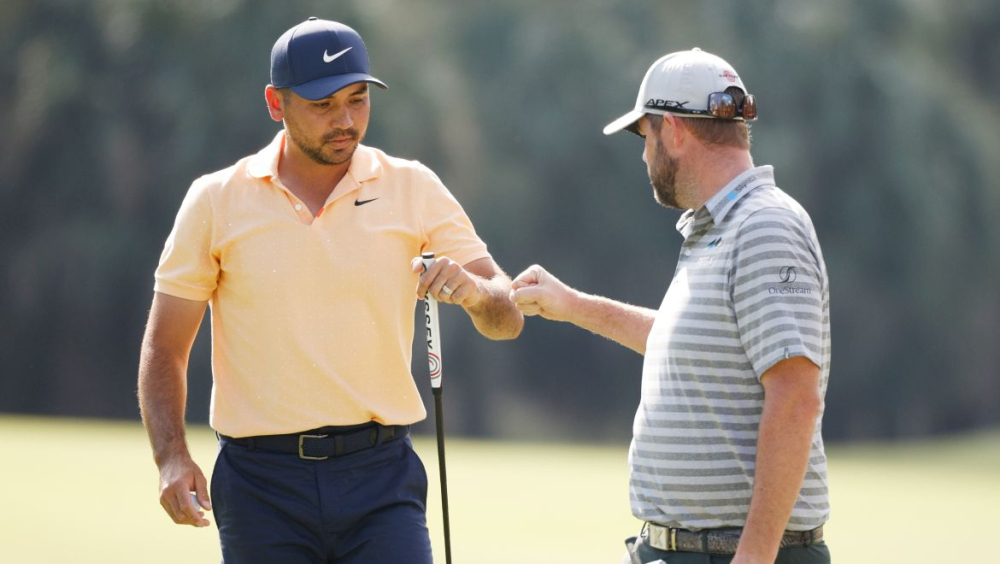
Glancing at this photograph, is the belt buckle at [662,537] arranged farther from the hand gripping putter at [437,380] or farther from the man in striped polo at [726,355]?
the hand gripping putter at [437,380]

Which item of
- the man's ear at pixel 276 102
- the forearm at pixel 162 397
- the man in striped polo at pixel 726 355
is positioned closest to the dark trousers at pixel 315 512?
the forearm at pixel 162 397

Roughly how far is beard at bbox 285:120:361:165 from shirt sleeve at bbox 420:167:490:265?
0.20 meters

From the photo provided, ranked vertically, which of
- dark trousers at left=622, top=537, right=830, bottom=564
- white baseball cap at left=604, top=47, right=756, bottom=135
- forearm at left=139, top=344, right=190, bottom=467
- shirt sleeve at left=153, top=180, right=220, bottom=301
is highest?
white baseball cap at left=604, top=47, right=756, bottom=135

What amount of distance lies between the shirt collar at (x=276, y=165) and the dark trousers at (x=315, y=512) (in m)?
0.65

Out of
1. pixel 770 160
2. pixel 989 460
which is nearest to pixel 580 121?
pixel 770 160

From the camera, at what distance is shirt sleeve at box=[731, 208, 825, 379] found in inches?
104

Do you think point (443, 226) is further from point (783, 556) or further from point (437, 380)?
point (783, 556)

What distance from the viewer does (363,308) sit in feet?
10.5

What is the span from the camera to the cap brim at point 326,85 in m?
3.23

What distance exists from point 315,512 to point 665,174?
1.08 meters

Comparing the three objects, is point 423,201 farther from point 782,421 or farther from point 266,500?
point 782,421

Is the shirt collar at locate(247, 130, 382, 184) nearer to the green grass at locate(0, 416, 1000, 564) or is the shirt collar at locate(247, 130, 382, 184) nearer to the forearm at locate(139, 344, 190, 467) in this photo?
the forearm at locate(139, 344, 190, 467)

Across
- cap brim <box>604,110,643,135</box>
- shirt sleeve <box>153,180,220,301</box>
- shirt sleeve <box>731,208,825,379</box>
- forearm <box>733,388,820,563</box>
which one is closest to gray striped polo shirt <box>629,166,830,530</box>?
shirt sleeve <box>731,208,825,379</box>

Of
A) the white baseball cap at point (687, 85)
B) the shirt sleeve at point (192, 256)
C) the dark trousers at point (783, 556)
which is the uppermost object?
the white baseball cap at point (687, 85)
